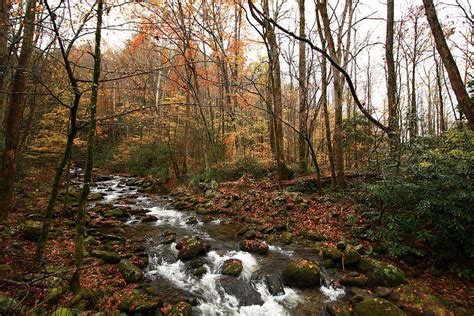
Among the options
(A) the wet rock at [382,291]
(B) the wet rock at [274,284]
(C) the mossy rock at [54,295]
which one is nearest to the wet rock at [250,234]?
(B) the wet rock at [274,284]

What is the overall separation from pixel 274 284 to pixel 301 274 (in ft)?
1.94

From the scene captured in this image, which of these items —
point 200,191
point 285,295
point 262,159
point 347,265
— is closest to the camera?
point 285,295

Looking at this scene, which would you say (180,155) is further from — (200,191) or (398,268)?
(398,268)

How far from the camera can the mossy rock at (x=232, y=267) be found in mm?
5632

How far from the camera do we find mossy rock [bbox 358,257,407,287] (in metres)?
4.93

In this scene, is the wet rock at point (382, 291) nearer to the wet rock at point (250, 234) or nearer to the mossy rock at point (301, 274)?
the mossy rock at point (301, 274)

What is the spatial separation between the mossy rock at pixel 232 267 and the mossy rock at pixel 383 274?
2.63 meters

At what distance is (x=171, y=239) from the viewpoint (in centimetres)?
738

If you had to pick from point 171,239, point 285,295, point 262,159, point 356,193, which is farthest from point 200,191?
point 285,295

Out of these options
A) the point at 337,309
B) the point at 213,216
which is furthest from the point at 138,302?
the point at 213,216

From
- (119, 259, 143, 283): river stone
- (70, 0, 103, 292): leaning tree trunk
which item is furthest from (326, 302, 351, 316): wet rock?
(70, 0, 103, 292): leaning tree trunk

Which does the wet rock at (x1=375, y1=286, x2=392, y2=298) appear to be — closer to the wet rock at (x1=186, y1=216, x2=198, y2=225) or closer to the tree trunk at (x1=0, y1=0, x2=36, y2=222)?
the wet rock at (x1=186, y1=216, x2=198, y2=225)

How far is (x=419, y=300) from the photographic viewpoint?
443 centimetres

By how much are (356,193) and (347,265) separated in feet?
9.99
